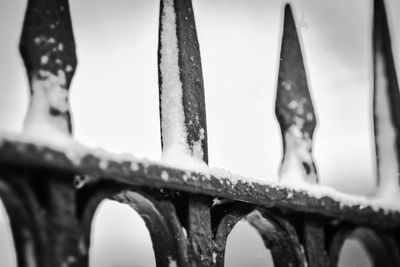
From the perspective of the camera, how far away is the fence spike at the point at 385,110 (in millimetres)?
1532

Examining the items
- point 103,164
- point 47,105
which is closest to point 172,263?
point 103,164

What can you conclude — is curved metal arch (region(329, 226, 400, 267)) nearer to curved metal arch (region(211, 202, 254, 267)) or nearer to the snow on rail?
the snow on rail

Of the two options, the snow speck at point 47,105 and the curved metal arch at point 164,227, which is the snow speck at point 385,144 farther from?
the snow speck at point 47,105

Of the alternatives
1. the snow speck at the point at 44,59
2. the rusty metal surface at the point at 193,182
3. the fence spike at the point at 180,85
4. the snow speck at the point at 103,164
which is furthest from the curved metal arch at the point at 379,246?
the snow speck at the point at 44,59

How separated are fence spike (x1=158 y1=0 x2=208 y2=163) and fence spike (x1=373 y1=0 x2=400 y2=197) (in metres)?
0.72

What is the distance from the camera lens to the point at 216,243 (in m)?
1.04

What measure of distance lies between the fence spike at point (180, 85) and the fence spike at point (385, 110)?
720 millimetres

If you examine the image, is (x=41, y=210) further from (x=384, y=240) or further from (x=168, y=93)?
(x=384, y=240)

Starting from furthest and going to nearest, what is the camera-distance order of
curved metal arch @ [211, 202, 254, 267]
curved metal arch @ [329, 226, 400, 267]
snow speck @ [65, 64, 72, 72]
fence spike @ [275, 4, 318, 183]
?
curved metal arch @ [329, 226, 400, 267]
fence spike @ [275, 4, 318, 183]
curved metal arch @ [211, 202, 254, 267]
snow speck @ [65, 64, 72, 72]

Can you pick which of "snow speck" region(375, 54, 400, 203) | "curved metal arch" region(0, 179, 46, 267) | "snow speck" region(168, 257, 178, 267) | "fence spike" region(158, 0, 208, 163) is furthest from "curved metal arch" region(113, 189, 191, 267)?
"snow speck" region(375, 54, 400, 203)

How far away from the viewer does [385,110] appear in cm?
160

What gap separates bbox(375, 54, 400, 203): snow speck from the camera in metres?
1.49

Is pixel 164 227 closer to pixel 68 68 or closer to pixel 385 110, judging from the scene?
pixel 68 68

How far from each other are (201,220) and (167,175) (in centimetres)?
16
